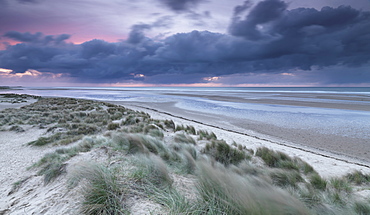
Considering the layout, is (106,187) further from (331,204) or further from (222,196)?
(331,204)

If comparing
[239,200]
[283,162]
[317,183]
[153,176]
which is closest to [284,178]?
[317,183]

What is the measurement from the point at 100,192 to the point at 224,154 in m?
4.46

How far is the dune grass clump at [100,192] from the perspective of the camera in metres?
2.49

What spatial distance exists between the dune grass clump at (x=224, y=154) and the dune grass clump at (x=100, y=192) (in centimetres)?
372

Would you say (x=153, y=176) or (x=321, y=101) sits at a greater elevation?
(x=153, y=176)

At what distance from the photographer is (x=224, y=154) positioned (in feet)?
21.0

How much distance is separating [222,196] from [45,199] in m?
2.74

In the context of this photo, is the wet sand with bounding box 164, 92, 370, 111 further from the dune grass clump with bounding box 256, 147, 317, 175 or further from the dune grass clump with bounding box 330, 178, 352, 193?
the dune grass clump with bounding box 330, 178, 352, 193

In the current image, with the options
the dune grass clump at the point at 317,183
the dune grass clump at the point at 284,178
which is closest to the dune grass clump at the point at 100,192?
the dune grass clump at the point at 284,178

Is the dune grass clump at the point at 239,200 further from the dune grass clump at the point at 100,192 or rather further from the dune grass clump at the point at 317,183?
the dune grass clump at the point at 317,183

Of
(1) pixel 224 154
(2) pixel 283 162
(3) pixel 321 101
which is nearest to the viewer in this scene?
(2) pixel 283 162

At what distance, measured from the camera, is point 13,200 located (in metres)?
3.47

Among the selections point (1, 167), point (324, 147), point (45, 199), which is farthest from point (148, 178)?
point (324, 147)

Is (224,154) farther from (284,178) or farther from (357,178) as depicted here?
(357,178)
